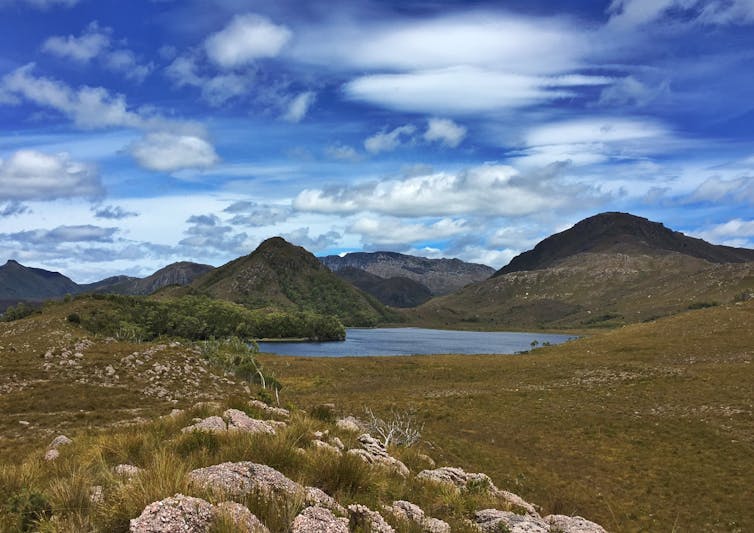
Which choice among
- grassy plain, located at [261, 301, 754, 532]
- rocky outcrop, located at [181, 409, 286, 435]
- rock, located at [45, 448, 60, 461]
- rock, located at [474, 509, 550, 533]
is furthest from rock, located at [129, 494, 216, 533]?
grassy plain, located at [261, 301, 754, 532]

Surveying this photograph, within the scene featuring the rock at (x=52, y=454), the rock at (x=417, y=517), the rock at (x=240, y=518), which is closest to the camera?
the rock at (x=240, y=518)

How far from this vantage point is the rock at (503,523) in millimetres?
9430

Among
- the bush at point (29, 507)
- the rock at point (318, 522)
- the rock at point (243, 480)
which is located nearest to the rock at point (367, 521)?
the rock at point (318, 522)

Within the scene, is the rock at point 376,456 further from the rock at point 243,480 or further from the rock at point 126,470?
the rock at point 126,470

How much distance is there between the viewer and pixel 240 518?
573cm

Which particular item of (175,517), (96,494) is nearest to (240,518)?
(175,517)

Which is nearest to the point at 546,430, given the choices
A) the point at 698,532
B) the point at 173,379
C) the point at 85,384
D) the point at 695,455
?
the point at 695,455

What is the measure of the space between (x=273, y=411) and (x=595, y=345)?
3242 inches

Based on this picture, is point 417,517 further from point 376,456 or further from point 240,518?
point 376,456

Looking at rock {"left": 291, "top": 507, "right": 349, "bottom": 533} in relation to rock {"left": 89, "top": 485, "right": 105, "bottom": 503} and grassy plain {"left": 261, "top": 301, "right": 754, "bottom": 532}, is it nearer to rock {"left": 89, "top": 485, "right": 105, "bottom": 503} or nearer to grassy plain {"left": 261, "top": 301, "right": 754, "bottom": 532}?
rock {"left": 89, "top": 485, "right": 105, "bottom": 503}

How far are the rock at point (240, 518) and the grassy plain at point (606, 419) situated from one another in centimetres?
1030

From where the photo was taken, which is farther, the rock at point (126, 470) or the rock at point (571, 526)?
the rock at point (571, 526)

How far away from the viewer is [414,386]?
2427 inches

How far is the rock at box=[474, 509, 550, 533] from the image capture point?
371 inches
